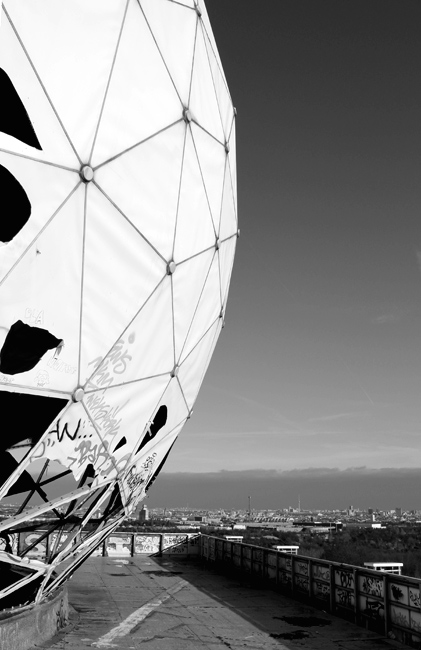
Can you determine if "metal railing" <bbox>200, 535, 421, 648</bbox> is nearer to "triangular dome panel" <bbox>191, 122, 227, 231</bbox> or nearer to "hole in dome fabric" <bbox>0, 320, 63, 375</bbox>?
"triangular dome panel" <bbox>191, 122, 227, 231</bbox>

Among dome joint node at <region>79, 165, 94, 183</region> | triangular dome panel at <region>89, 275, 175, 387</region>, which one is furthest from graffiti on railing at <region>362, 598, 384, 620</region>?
dome joint node at <region>79, 165, 94, 183</region>

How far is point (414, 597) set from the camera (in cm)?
1006

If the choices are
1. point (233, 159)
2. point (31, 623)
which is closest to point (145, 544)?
point (31, 623)

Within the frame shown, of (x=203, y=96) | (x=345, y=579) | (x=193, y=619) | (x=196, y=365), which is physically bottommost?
(x=193, y=619)

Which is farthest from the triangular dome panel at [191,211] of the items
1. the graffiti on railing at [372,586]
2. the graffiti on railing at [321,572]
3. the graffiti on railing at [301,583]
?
the graffiti on railing at [301,583]

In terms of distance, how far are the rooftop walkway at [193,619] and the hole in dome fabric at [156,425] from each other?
320 cm

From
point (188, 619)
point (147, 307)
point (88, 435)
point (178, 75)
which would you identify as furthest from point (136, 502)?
point (178, 75)

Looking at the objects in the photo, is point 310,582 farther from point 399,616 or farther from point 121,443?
point 121,443

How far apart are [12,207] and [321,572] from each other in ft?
37.2

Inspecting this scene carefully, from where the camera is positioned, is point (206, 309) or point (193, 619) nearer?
point (206, 309)

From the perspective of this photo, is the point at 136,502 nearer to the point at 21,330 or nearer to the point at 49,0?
the point at 21,330

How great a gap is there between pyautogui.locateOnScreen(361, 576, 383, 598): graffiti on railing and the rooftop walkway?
2.33ft

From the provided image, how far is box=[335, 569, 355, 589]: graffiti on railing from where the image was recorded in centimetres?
1224

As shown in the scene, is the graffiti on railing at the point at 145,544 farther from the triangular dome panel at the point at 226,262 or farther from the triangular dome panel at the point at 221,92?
the triangular dome panel at the point at 221,92
